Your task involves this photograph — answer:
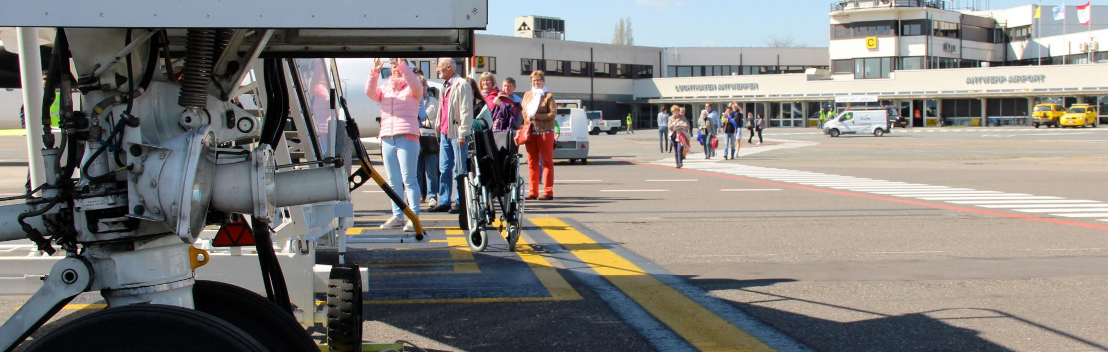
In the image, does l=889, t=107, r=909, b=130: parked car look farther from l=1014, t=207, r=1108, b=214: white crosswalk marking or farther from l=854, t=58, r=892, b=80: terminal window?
l=1014, t=207, r=1108, b=214: white crosswalk marking

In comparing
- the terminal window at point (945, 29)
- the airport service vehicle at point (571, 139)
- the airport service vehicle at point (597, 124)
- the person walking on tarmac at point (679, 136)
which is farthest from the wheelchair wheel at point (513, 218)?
the terminal window at point (945, 29)

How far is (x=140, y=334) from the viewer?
8.33ft

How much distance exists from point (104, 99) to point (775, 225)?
757cm

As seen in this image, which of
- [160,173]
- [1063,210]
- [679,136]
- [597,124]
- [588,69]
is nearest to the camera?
[160,173]

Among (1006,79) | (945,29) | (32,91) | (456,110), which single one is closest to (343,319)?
(32,91)

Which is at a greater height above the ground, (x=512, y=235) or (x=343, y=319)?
(x=343, y=319)

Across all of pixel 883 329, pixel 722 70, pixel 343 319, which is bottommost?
pixel 883 329

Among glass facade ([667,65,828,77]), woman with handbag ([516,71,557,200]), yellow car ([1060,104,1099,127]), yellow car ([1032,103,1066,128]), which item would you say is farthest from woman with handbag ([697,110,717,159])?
glass facade ([667,65,828,77])

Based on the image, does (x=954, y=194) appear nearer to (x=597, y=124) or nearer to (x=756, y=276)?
(x=756, y=276)

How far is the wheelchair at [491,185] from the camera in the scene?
7574 mm

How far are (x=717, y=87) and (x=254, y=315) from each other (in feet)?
250

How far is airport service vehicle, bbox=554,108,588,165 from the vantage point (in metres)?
Answer: 22.0

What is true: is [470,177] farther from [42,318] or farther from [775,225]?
[42,318]

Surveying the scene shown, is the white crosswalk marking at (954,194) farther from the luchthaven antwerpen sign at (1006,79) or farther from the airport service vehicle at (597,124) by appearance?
the luchthaven antwerpen sign at (1006,79)
